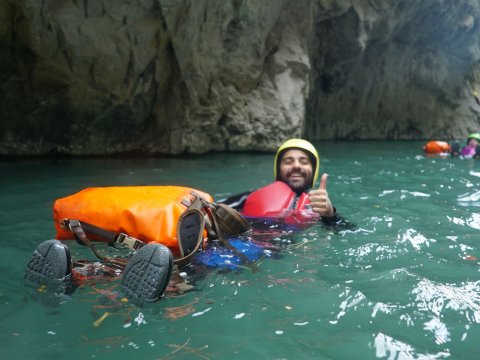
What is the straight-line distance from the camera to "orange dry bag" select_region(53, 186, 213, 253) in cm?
272

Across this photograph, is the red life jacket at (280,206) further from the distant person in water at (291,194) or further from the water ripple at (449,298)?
the water ripple at (449,298)

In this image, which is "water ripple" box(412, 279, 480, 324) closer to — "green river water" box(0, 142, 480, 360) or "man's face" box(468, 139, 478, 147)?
"green river water" box(0, 142, 480, 360)

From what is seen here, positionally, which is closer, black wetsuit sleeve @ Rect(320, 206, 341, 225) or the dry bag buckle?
the dry bag buckle

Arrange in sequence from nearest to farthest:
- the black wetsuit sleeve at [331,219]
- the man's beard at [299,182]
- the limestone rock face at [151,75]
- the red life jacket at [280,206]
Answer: the black wetsuit sleeve at [331,219], the red life jacket at [280,206], the man's beard at [299,182], the limestone rock face at [151,75]

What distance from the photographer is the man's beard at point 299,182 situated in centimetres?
453

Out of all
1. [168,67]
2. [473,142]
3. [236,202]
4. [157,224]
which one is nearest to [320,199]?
[236,202]

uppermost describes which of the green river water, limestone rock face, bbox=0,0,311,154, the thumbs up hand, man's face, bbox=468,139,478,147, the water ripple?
limestone rock face, bbox=0,0,311,154

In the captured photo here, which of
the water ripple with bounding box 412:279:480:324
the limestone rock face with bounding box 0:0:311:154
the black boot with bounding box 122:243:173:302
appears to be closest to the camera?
the black boot with bounding box 122:243:173:302

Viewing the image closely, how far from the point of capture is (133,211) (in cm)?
277

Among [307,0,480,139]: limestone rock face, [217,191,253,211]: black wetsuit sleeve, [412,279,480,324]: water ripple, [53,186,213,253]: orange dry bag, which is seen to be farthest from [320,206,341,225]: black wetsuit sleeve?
[307,0,480,139]: limestone rock face

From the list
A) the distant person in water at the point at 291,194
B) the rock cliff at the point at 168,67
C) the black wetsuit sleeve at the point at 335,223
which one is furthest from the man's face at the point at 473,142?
A: the black wetsuit sleeve at the point at 335,223

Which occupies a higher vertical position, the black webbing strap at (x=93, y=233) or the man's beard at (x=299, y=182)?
the man's beard at (x=299, y=182)

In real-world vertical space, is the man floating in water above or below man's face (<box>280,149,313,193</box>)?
below

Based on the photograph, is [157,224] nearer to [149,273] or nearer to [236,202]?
[149,273]
